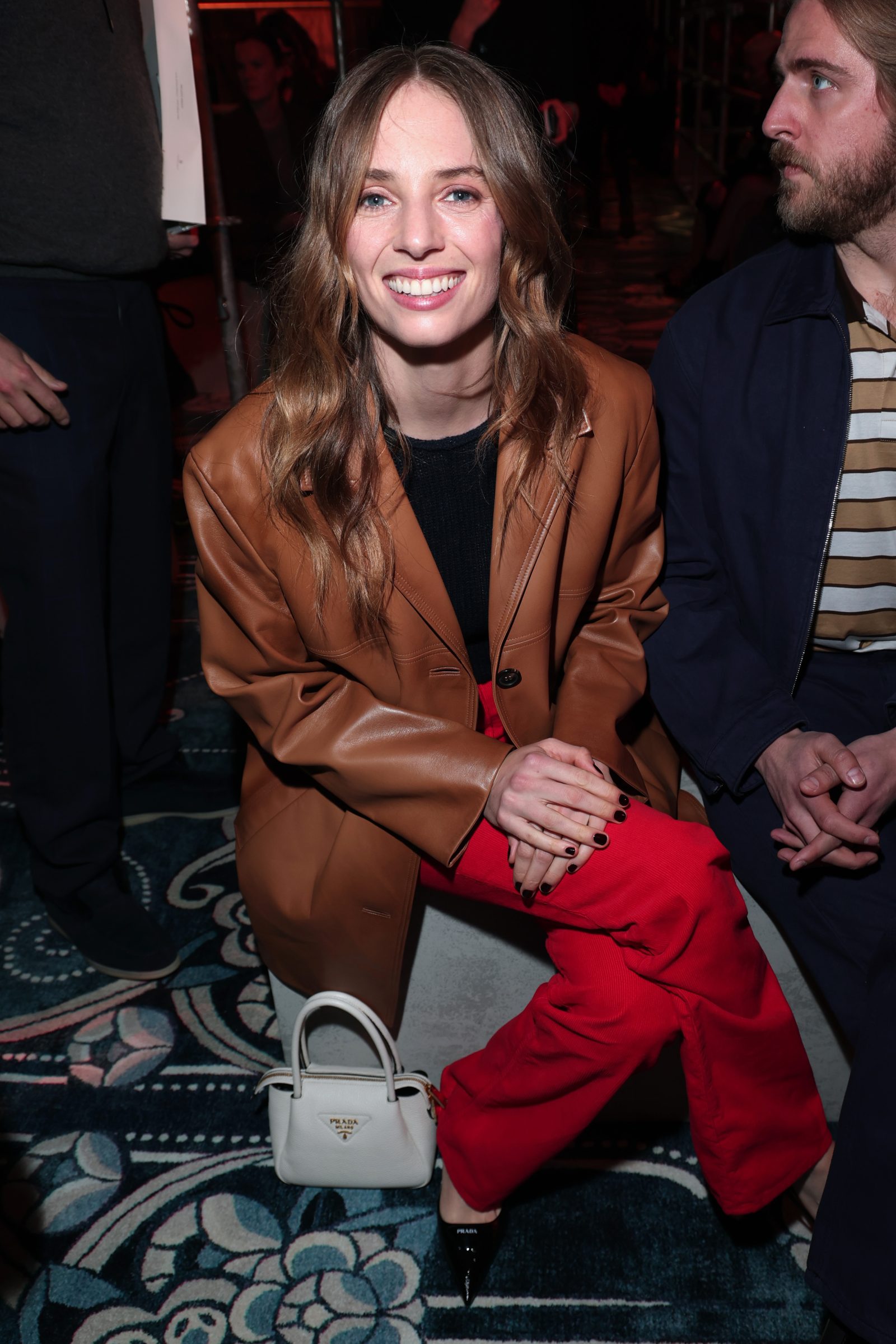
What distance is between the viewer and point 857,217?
1600mm

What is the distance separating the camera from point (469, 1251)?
1.58m

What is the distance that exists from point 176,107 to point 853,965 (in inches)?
77.1

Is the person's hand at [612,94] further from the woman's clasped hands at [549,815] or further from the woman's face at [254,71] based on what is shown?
the woman's clasped hands at [549,815]

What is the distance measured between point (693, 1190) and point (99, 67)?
210cm

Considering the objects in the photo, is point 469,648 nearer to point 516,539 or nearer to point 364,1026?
point 516,539

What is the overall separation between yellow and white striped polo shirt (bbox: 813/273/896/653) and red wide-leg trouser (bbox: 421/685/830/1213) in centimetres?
47

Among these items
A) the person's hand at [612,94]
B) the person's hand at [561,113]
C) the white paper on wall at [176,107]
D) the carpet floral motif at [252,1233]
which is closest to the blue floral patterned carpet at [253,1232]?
the carpet floral motif at [252,1233]

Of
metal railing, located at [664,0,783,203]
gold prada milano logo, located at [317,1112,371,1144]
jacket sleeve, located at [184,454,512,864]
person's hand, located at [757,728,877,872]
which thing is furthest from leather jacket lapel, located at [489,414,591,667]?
metal railing, located at [664,0,783,203]

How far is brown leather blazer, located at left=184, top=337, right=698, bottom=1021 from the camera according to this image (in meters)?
1.52

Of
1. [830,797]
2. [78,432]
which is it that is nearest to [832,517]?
[830,797]

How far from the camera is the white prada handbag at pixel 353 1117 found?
1.60 metres

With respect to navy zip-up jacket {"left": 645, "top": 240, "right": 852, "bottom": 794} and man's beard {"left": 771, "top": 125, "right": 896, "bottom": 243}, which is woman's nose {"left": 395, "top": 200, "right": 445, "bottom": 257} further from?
man's beard {"left": 771, "top": 125, "right": 896, "bottom": 243}

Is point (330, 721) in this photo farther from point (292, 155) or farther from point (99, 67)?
point (292, 155)

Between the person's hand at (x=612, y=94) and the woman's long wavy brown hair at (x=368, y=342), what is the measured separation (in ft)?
21.5
